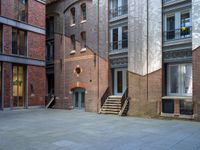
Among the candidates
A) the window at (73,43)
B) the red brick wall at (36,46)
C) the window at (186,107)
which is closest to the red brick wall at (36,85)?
the red brick wall at (36,46)

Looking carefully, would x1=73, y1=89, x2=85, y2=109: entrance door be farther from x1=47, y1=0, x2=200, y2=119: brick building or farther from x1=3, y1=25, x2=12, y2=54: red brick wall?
x1=3, y1=25, x2=12, y2=54: red brick wall

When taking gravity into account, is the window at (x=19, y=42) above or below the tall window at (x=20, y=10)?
below

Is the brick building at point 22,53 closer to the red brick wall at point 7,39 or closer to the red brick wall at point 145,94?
the red brick wall at point 7,39

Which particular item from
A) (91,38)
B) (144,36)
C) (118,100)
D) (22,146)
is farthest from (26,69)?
(22,146)

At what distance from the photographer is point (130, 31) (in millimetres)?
19250

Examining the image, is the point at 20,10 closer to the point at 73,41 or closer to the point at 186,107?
the point at 73,41

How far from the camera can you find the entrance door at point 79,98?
76.5 feet

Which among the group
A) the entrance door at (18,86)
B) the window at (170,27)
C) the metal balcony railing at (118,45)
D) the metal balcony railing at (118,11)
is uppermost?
the metal balcony railing at (118,11)

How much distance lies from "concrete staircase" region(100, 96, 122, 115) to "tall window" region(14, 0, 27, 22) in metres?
11.1

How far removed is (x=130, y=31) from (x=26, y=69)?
10.7 meters

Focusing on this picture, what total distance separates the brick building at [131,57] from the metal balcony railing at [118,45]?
8 cm

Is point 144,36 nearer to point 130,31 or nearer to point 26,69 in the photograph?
point 130,31

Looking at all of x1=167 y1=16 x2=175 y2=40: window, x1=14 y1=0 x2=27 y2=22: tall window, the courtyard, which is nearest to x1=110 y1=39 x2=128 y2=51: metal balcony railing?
x1=167 y1=16 x2=175 y2=40: window

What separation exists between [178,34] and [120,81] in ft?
19.8
